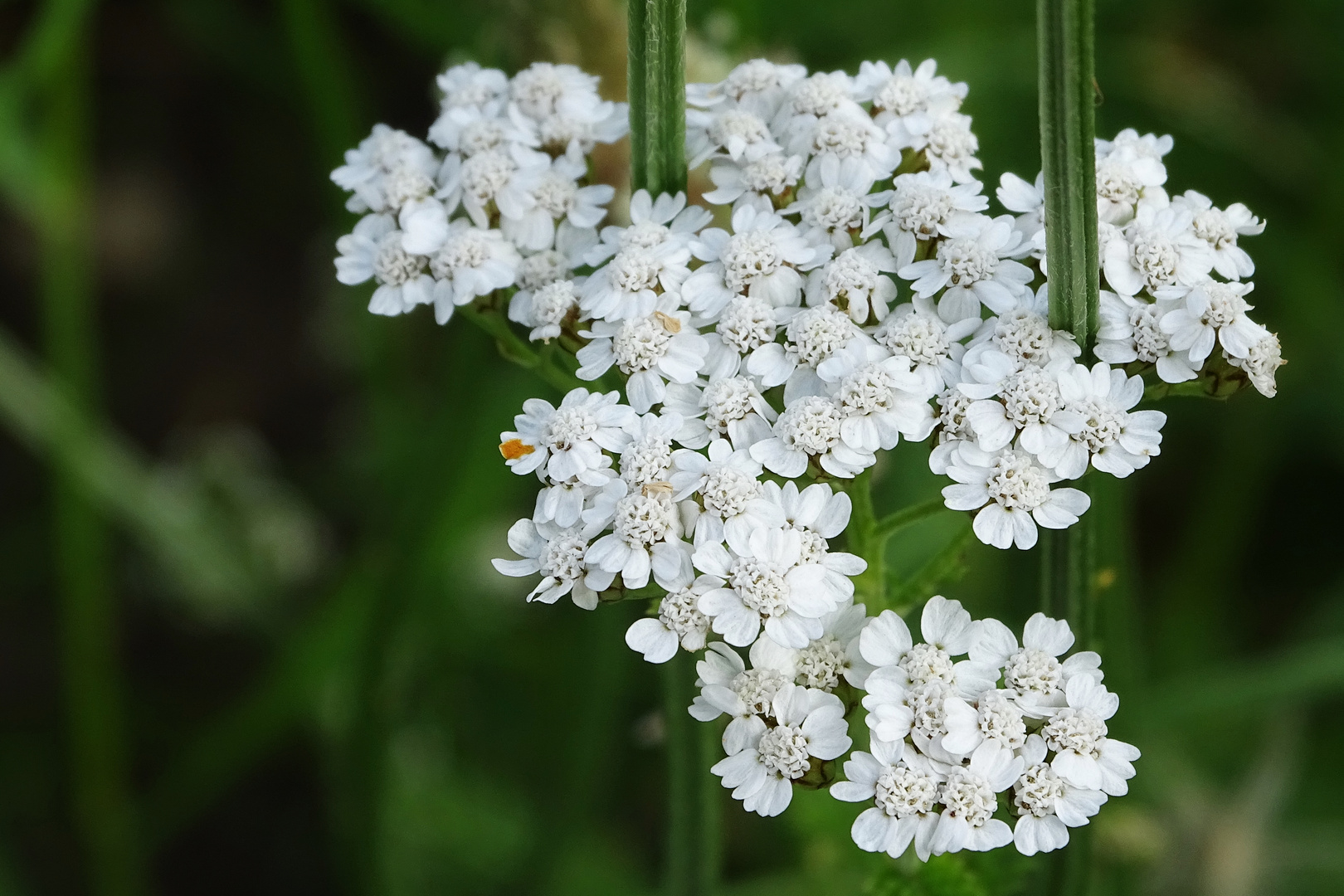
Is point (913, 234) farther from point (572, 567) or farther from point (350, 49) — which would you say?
point (350, 49)

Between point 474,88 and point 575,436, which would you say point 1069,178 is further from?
point 474,88

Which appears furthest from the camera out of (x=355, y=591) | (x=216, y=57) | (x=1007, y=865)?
(x=216, y=57)

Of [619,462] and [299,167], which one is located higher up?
[299,167]

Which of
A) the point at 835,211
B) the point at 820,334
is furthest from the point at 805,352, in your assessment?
the point at 835,211

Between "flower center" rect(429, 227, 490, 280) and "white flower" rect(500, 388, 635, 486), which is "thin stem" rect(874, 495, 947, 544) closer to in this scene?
"white flower" rect(500, 388, 635, 486)

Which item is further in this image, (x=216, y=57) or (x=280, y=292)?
(x=280, y=292)

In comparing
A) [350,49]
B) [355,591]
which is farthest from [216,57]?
[355,591]

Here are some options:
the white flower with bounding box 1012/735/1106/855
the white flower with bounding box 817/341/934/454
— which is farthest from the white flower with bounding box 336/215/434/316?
the white flower with bounding box 1012/735/1106/855

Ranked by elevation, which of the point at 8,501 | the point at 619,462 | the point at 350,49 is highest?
the point at 350,49
